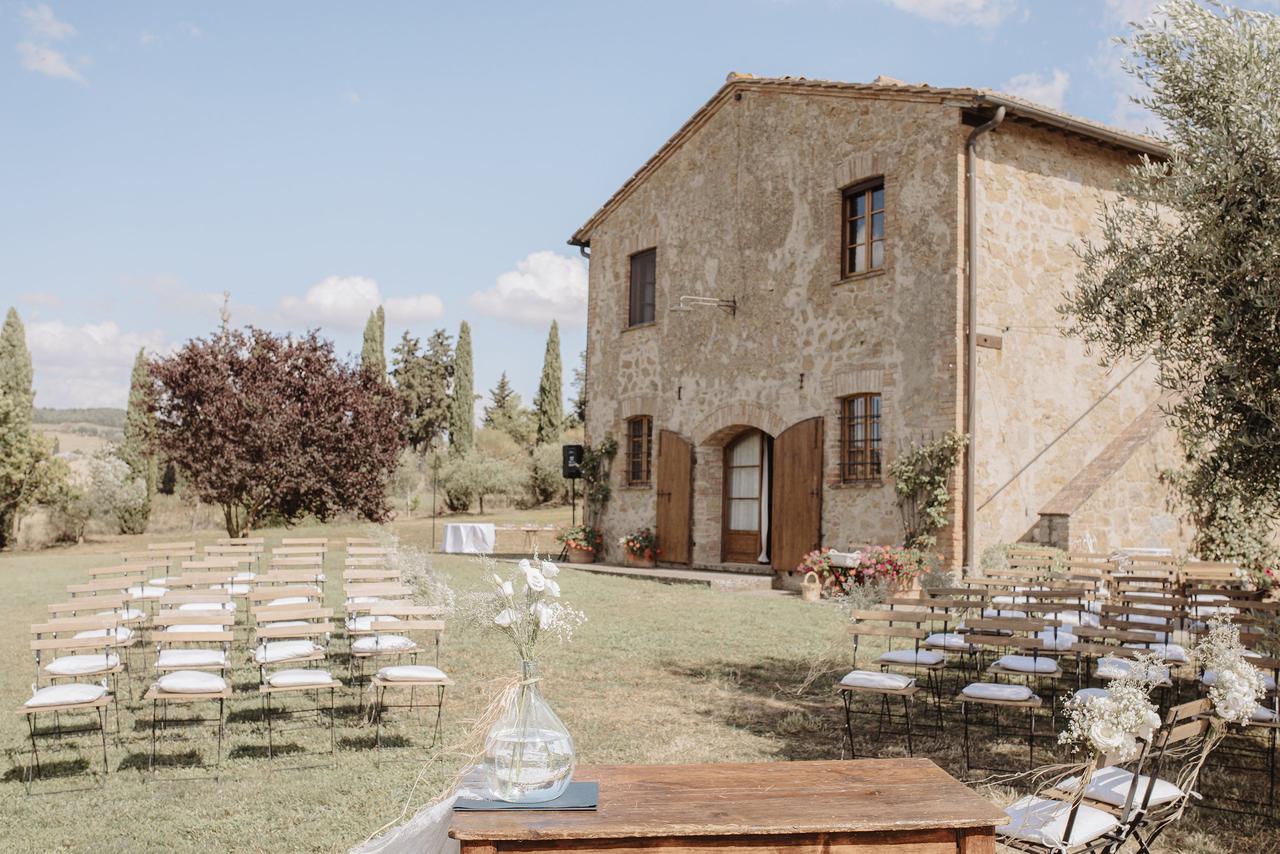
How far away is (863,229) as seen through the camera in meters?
13.6

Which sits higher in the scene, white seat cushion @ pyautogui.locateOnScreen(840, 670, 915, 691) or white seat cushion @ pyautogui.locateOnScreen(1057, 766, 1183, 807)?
white seat cushion @ pyautogui.locateOnScreen(840, 670, 915, 691)

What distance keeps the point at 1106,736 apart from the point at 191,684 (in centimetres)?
458

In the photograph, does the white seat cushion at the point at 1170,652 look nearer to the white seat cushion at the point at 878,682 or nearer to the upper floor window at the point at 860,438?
the white seat cushion at the point at 878,682

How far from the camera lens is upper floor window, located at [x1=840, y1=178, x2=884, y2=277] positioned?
13.4m

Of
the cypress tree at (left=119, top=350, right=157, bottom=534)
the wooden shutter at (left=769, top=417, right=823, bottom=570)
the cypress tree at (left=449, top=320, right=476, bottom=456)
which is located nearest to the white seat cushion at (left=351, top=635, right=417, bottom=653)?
the wooden shutter at (left=769, top=417, right=823, bottom=570)

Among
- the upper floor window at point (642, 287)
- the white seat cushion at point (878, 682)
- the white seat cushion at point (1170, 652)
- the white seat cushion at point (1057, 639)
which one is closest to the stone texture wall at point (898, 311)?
the upper floor window at point (642, 287)

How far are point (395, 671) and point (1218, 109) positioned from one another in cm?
568

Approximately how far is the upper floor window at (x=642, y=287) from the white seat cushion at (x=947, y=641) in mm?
10660

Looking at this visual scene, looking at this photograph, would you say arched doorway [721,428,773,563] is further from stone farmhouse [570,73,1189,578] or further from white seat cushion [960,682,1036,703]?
white seat cushion [960,682,1036,703]

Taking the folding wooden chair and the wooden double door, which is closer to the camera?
the folding wooden chair

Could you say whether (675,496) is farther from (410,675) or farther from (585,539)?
(410,675)

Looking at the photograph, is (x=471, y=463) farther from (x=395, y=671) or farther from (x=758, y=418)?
(x=395, y=671)

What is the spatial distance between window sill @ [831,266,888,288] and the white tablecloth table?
9453mm

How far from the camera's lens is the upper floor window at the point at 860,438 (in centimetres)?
1310
